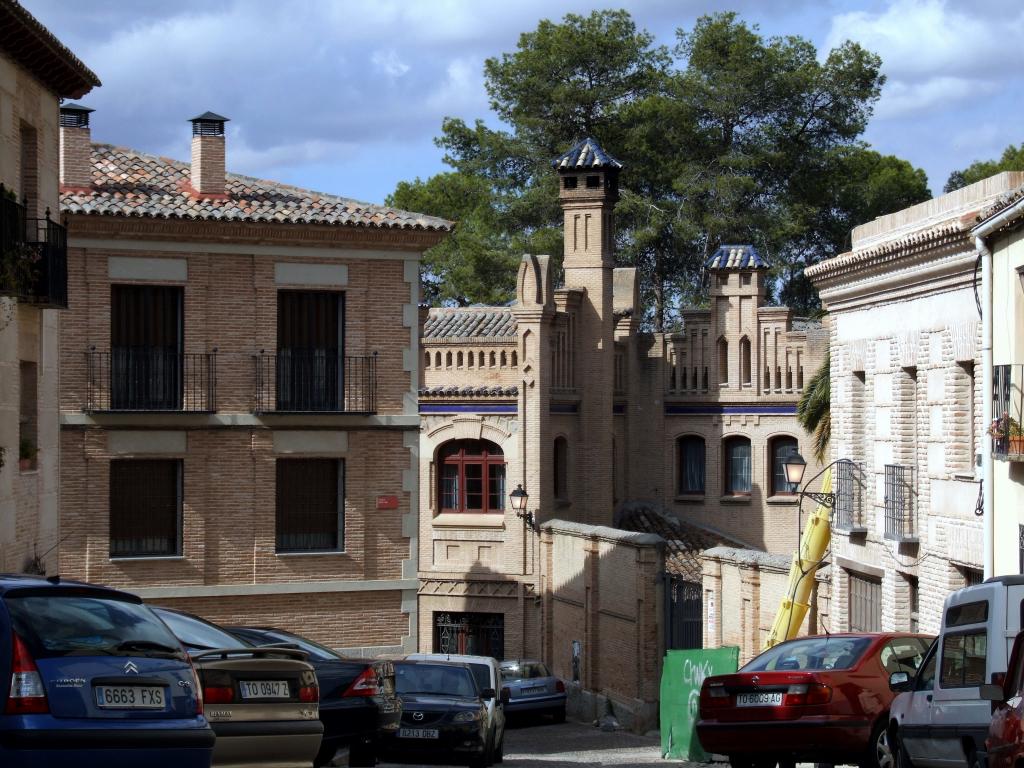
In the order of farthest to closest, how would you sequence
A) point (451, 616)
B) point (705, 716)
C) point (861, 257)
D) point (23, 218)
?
point (451, 616)
point (861, 257)
point (23, 218)
point (705, 716)

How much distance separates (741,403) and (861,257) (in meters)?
18.5

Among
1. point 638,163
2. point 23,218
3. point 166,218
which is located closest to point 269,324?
point 166,218

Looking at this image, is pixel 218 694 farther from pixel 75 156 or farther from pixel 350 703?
pixel 75 156

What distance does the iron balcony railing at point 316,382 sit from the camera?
98.2ft

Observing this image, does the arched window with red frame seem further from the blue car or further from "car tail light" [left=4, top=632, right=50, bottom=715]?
"car tail light" [left=4, top=632, right=50, bottom=715]

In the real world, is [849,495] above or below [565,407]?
below

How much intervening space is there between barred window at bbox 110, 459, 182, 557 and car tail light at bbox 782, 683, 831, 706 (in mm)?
15879

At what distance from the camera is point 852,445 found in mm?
26578

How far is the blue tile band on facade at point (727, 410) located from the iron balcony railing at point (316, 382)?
51.5ft

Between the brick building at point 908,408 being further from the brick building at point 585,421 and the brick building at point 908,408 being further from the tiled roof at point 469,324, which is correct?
the tiled roof at point 469,324

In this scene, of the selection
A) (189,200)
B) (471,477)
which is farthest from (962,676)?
(471,477)

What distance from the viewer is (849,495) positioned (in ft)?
86.7

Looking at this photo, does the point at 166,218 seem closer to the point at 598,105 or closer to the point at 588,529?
the point at 588,529

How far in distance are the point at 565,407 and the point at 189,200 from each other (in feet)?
48.0
